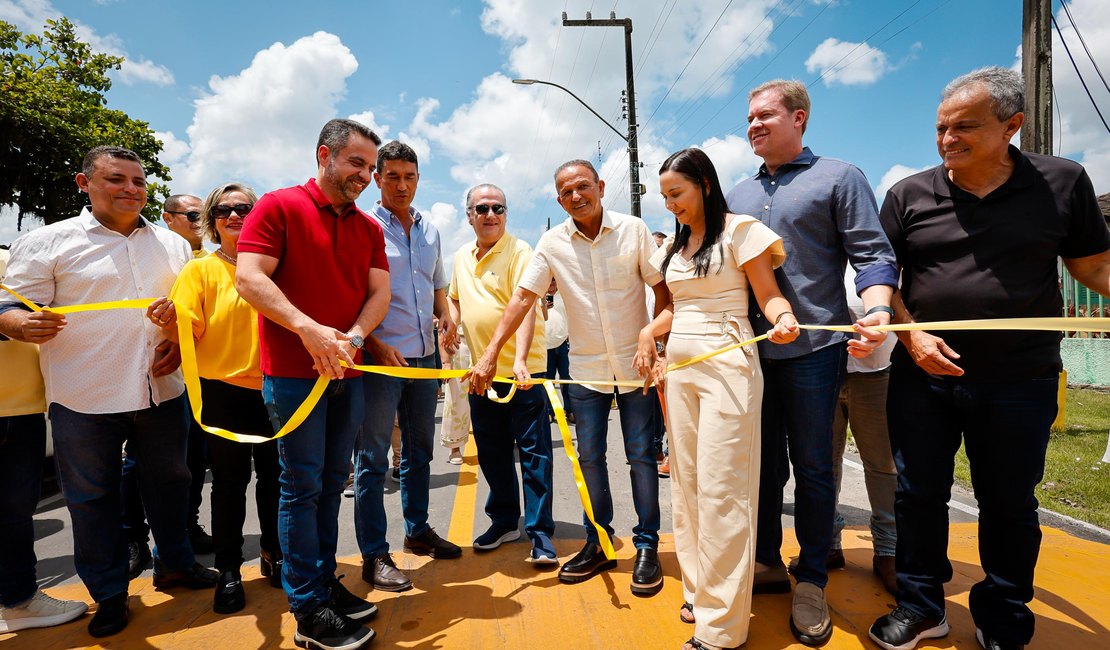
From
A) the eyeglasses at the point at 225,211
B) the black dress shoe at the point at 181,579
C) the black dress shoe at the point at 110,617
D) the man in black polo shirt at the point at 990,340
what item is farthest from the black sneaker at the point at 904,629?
the eyeglasses at the point at 225,211

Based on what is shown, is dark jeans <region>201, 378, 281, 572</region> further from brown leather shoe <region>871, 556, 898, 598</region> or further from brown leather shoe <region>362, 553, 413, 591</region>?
brown leather shoe <region>871, 556, 898, 598</region>

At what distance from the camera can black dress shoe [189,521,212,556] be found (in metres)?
3.79

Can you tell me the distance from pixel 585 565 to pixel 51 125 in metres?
18.2

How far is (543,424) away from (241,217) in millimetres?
2115

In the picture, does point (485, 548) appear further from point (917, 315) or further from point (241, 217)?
point (917, 315)

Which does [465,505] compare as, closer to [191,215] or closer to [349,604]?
[349,604]

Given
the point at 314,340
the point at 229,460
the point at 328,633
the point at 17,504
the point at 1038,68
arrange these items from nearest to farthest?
the point at 314,340 → the point at 328,633 → the point at 17,504 → the point at 229,460 → the point at 1038,68

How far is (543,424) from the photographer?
3.58 m

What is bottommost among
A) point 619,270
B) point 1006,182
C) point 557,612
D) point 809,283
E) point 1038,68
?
point 557,612

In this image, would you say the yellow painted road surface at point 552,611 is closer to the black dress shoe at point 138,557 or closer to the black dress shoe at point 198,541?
the black dress shoe at point 138,557

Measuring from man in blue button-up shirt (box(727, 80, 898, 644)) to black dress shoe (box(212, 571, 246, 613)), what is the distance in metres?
2.70

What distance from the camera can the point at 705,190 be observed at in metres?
2.53

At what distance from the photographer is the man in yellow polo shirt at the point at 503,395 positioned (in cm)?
343

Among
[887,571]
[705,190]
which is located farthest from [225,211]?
[887,571]
